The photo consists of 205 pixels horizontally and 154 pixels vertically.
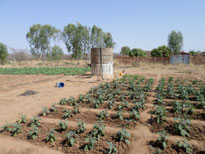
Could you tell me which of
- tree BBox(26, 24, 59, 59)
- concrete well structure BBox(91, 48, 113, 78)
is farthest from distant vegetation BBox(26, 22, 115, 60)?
concrete well structure BBox(91, 48, 113, 78)

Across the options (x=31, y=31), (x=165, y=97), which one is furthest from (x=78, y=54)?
(x=165, y=97)

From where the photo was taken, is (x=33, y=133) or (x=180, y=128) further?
(x=33, y=133)

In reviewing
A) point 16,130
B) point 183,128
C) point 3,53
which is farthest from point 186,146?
point 3,53

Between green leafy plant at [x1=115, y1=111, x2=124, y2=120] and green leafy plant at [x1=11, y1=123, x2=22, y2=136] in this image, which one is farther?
green leafy plant at [x1=115, y1=111, x2=124, y2=120]

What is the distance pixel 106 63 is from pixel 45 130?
29.0 ft

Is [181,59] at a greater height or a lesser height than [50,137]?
greater

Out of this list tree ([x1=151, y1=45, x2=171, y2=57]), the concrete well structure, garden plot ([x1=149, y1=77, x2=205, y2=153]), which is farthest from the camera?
tree ([x1=151, y1=45, x2=171, y2=57])

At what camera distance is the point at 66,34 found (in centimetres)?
3362

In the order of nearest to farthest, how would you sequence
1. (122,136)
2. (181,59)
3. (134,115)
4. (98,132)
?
(122,136), (98,132), (134,115), (181,59)

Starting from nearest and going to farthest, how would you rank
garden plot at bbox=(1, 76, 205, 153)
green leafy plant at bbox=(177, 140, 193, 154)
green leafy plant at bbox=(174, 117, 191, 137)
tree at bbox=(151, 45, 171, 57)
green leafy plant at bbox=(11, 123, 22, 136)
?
1. green leafy plant at bbox=(177, 140, 193, 154)
2. garden plot at bbox=(1, 76, 205, 153)
3. green leafy plant at bbox=(174, 117, 191, 137)
4. green leafy plant at bbox=(11, 123, 22, 136)
5. tree at bbox=(151, 45, 171, 57)

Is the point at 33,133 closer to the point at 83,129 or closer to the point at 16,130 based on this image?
the point at 16,130

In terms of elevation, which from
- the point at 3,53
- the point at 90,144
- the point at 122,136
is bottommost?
the point at 90,144

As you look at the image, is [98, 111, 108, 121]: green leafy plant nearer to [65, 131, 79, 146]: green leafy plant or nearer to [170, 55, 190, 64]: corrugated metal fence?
[65, 131, 79, 146]: green leafy plant

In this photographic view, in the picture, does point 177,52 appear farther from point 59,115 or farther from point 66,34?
point 59,115
